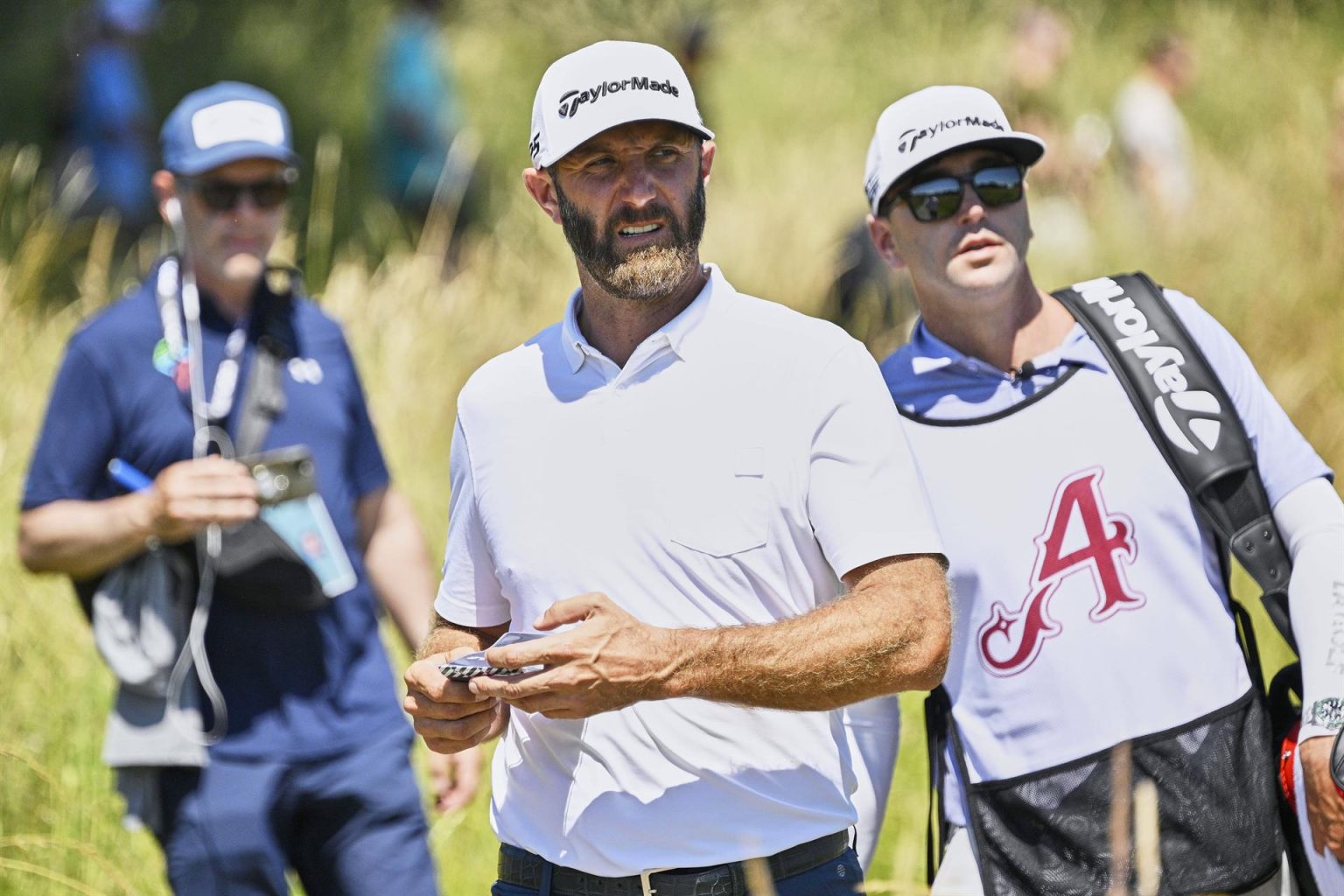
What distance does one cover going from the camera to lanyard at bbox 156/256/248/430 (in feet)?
13.2

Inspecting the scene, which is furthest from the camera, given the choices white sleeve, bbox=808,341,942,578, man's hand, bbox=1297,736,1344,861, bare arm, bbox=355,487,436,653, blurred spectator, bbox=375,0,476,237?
blurred spectator, bbox=375,0,476,237

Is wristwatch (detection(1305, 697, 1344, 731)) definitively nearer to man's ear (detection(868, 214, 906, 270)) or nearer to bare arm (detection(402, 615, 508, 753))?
man's ear (detection(868, 214, 906, 270))

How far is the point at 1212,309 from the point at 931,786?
5175 mm

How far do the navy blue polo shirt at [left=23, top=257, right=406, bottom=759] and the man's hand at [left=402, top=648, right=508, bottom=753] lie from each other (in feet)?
4.25

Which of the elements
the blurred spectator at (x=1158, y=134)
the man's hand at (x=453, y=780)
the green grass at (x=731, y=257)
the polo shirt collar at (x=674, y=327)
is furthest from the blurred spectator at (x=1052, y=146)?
the polo shirt collar at (x=674, y=327)

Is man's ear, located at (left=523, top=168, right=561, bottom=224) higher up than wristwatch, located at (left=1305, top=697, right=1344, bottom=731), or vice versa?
man's ear, located at (left=523, top=168, right=561, bottom=224)

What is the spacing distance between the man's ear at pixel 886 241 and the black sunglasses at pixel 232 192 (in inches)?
61.1

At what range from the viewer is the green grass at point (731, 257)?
17.6 feet

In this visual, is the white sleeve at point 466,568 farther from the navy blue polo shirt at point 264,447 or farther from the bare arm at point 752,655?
the navy blue polo shirt at point 264,447

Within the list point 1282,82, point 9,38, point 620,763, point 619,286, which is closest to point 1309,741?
point 620,763

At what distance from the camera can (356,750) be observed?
4059mm

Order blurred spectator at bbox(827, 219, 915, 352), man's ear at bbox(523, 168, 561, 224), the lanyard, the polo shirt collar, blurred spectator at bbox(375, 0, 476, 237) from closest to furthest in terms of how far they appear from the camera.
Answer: the polo shirt collar → man's ear at bbox(523, 168, 561, 224) → the lanyard → blurred spectator at bbox(827, 219, 915, 352) → blurred spectator at bbox(375, 0, 476, 237)

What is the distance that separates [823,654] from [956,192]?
1353 mm

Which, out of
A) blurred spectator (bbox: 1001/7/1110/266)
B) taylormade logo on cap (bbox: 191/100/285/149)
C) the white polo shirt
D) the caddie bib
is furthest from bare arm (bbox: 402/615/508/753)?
blurred spectator (bbox: 1001/7/1110/266)
